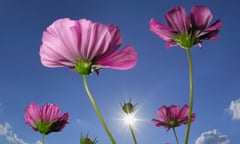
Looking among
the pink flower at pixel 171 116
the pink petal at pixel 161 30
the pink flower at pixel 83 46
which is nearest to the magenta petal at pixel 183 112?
the pink flower at pixel 171 116

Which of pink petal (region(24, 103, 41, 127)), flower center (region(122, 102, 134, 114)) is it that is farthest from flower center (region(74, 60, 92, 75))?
pink petal (region(24, 103, 41, 127))

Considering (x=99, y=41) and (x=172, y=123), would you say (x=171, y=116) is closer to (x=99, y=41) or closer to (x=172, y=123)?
(x=172, y=123)

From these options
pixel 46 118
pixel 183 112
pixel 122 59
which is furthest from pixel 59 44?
pixel 183 112

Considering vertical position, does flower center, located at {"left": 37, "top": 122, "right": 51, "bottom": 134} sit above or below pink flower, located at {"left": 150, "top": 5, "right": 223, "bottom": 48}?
above

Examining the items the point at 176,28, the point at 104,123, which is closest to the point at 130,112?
the point at 176,28

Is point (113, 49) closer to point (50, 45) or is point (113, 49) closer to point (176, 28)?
point (50, 45)

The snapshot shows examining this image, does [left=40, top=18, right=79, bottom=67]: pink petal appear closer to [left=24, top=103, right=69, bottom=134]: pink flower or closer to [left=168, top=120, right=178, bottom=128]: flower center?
[left=24, top=103, right=69, bottom=134]: pink flower

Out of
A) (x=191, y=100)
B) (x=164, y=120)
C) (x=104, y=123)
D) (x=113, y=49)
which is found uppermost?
(x=164, y=120)
